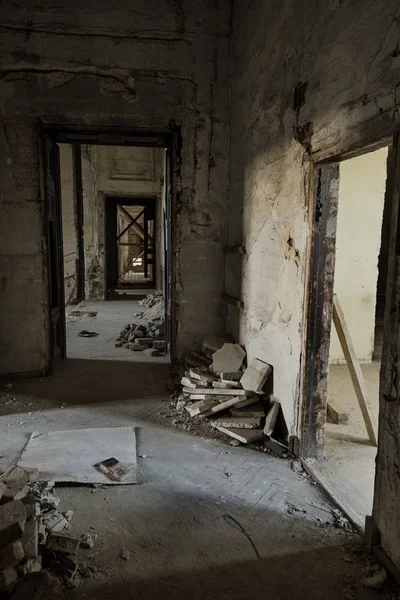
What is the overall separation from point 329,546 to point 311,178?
2.42 m

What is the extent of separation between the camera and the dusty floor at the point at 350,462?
2789 mm

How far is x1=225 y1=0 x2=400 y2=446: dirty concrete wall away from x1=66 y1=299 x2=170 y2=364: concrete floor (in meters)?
1.93

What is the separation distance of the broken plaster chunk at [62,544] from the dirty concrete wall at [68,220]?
8446 millimetres

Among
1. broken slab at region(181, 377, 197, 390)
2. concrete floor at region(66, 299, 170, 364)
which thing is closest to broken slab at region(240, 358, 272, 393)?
broken slab at region(181, 377, 197, 390)

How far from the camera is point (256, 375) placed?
399 cm

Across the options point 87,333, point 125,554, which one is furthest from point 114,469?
point 87,333

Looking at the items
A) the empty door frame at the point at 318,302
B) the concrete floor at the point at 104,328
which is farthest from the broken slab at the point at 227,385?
the concrete floor at the point at 104,328

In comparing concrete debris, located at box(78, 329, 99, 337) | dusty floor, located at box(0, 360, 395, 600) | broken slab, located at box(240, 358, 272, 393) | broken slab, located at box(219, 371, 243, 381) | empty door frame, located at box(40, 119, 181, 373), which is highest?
empty door frame, located at box(40, 119, 181, 373)

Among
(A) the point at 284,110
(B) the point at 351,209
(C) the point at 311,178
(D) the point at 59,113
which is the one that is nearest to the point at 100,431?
(C) the point at 311,178

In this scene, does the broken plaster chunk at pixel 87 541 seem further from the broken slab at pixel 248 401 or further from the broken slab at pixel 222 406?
the broken slab at pixel 248 401

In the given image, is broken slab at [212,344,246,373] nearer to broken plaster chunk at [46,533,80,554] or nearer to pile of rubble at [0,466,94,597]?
pile of rubble at [0,466,94,597]

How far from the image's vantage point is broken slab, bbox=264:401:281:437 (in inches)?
142

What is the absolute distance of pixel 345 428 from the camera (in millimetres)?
3939

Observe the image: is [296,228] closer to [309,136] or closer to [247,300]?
[309,136]
